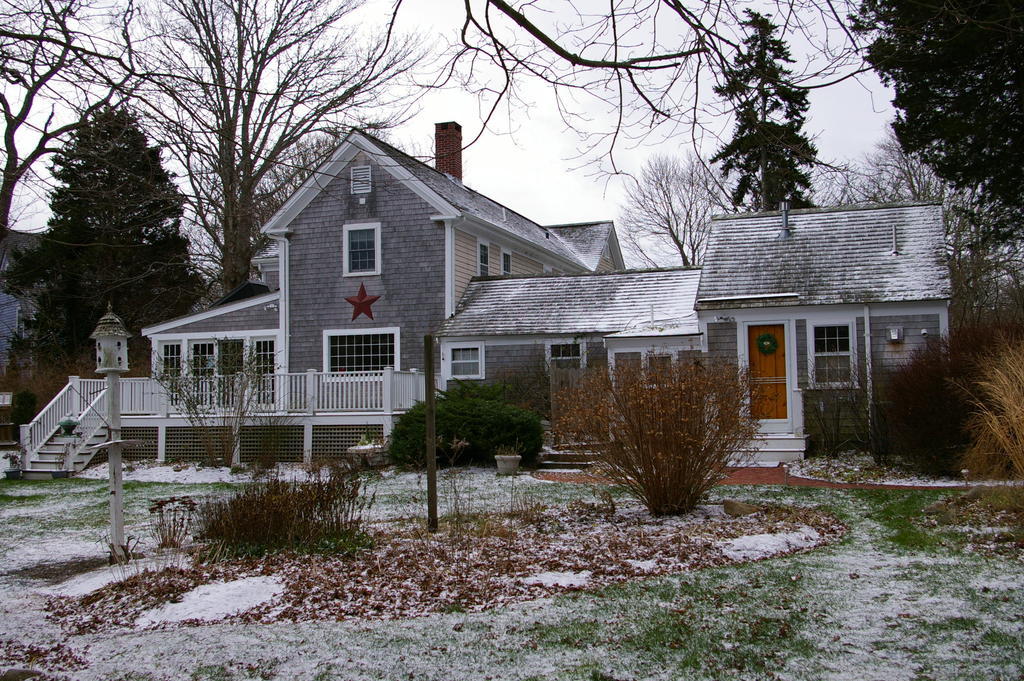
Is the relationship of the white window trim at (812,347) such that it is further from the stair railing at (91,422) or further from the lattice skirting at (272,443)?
the stair railing at (91,422)

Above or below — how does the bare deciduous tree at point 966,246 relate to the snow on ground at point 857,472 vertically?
above

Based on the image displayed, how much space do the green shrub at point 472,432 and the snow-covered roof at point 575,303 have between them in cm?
444

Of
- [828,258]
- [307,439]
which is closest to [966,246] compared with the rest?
[828,258]

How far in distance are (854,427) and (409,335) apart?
34.7ft

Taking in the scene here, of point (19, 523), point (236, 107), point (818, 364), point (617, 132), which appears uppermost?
point (236, 107)

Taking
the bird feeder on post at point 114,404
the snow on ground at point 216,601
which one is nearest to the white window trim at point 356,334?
the bird feeder on post at point 114,404

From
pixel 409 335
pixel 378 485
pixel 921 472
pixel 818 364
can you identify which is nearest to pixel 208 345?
pixel 409 335

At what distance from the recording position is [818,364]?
16000 millimetres

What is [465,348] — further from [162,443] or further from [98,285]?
[98,285]

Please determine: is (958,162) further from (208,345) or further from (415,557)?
(208,345)

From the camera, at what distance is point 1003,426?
9.16 metres

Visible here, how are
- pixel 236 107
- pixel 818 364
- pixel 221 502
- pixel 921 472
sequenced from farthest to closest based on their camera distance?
pixel 818 364, pixel 921 472, pixel 221 502, pixel 236 107

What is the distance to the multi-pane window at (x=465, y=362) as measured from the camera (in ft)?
65.9

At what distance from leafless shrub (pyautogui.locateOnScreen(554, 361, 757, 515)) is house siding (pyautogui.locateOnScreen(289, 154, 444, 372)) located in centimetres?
1229
